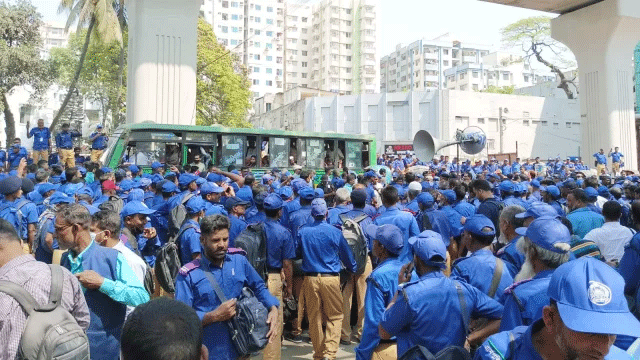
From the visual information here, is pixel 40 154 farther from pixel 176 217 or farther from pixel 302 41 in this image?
pixel 302 41

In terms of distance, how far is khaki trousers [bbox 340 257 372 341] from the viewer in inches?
274

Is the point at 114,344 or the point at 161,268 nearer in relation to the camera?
the point at 114,344

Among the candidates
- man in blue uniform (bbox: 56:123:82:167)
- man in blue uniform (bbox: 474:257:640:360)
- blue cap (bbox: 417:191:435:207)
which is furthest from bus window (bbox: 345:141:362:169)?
man in blue uniform (bbox: 474:257:640:360)

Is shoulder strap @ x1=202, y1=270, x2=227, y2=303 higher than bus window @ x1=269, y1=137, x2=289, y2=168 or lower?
lower

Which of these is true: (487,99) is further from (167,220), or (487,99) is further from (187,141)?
(167,220)

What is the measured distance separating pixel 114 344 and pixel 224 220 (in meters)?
0.96

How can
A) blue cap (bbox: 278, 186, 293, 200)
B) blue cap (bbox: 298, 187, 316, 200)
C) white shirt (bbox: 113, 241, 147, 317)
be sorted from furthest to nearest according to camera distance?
blue cap (bbox: 278, 186, 293, 200) → blue cap (bbox: 298, 187, 316, 200) → white shirt (bbox: 113, 241, 147, 317)

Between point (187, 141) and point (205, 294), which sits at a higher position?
point (187, 141)

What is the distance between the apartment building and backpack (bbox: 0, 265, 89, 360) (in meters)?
105

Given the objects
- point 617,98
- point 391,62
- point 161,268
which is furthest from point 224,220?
point 391,62

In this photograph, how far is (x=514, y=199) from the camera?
26.2 ft

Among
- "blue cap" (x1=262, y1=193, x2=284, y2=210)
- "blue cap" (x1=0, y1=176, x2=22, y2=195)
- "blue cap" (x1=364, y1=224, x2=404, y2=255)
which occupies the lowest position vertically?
"blue cap" (x1=364, y1=224, x2=404, y2=255)

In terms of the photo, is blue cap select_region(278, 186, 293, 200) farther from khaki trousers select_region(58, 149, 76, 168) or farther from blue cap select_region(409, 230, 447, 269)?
khaki trousers select_region(58, 149, 76, 168)

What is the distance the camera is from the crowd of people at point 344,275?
5.74 feet
